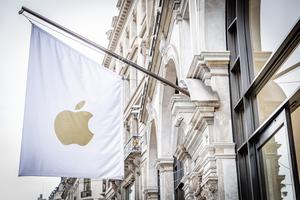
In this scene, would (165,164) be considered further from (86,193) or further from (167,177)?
(86,193)

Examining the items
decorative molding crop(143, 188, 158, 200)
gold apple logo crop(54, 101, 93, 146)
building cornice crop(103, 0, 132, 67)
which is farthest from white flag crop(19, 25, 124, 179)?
building cornice crop(103, 0, 132, 67)

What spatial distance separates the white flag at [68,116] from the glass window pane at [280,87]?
13.7ft

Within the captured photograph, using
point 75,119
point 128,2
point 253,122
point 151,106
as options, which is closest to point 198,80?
point 253,122

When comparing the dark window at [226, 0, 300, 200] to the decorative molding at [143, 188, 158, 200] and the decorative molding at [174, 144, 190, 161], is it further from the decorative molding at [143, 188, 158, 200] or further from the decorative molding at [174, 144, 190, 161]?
the decorative molding at [143, 188, 158, 200]

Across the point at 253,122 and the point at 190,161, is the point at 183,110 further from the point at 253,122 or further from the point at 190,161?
the point at 253,122

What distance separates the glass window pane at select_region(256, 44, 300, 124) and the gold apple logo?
4308mm

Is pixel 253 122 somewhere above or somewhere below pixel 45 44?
below

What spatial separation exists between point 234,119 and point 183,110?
2.13m

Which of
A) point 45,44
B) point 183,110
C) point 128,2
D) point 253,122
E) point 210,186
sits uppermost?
point 128,2

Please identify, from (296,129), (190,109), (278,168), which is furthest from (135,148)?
(296,129)

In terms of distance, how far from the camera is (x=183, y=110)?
13242mm

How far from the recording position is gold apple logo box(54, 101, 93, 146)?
12.4 m

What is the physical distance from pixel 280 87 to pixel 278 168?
1.32 m

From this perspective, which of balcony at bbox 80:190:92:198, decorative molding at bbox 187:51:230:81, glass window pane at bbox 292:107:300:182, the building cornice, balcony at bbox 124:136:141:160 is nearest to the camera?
glass window pane at bbox 292:107:300:182
